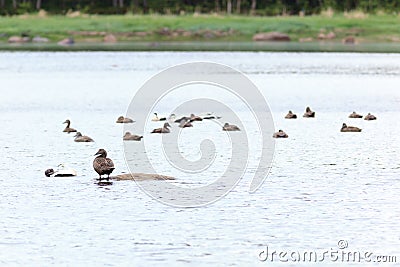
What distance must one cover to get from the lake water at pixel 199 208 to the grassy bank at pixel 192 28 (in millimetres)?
42915

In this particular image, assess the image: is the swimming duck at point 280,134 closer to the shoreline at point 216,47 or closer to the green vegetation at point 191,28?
the shoreline at point 216,47

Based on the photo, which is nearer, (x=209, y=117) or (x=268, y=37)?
(x=209, y=117)

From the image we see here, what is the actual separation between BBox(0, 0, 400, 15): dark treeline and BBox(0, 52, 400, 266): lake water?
196 ft

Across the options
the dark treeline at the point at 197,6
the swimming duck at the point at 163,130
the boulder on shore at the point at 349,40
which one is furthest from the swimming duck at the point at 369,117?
the dark treeline at the point at 197,6

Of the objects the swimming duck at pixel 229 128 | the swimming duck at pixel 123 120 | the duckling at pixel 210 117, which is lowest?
the duckling at pixel 210 117

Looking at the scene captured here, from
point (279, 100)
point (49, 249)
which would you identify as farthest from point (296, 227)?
point (279, 100)

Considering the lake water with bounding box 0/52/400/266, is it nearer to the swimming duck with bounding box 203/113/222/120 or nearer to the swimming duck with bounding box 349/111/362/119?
the swimming duck with bounding box 349/111/362/119

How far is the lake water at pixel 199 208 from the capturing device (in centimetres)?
1870

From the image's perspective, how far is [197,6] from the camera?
11506 centimetres

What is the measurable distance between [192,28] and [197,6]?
25.0 metres

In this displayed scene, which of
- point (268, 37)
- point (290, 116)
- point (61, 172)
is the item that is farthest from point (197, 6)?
point (61, 172)

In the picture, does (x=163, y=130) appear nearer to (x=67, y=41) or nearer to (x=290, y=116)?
(x=290, y=116)

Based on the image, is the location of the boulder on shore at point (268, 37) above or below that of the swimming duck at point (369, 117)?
below

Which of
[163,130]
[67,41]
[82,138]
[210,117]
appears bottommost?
[67,41]
